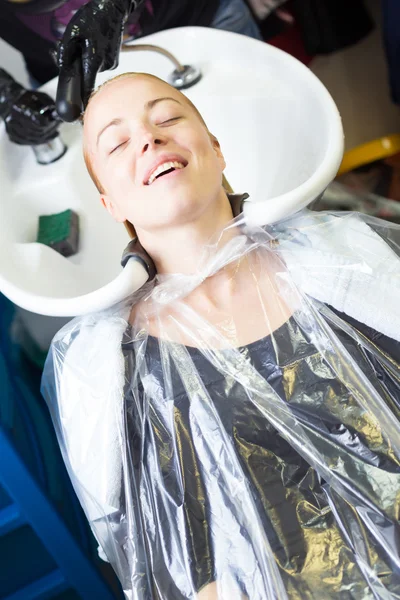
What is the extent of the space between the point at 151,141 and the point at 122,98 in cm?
10

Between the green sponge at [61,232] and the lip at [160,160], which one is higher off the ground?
the lip at [160,160]

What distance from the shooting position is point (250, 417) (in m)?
0.78

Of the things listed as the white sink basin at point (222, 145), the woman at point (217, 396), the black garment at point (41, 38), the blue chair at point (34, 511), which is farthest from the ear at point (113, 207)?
the black garment at point (41, 38)

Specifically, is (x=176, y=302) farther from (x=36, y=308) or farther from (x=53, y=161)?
(x=53, y=161)

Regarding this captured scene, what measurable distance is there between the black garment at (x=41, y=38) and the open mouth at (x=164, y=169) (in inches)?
25.6

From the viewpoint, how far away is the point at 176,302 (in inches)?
34.5

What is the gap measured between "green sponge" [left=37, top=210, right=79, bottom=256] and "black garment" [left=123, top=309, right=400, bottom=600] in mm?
391

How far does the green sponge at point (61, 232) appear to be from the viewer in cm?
116

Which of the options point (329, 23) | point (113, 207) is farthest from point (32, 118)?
point (329, 23)

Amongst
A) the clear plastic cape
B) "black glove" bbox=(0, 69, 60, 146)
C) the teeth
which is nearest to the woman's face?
the teeth

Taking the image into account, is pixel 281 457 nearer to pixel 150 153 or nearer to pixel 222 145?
pixel 150 153

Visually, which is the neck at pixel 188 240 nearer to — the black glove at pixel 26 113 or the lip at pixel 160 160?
the lip at pixel 160 160

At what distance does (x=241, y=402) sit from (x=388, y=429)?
0.62 feet

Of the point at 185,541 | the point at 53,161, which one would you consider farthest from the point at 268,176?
the point at 185,541
